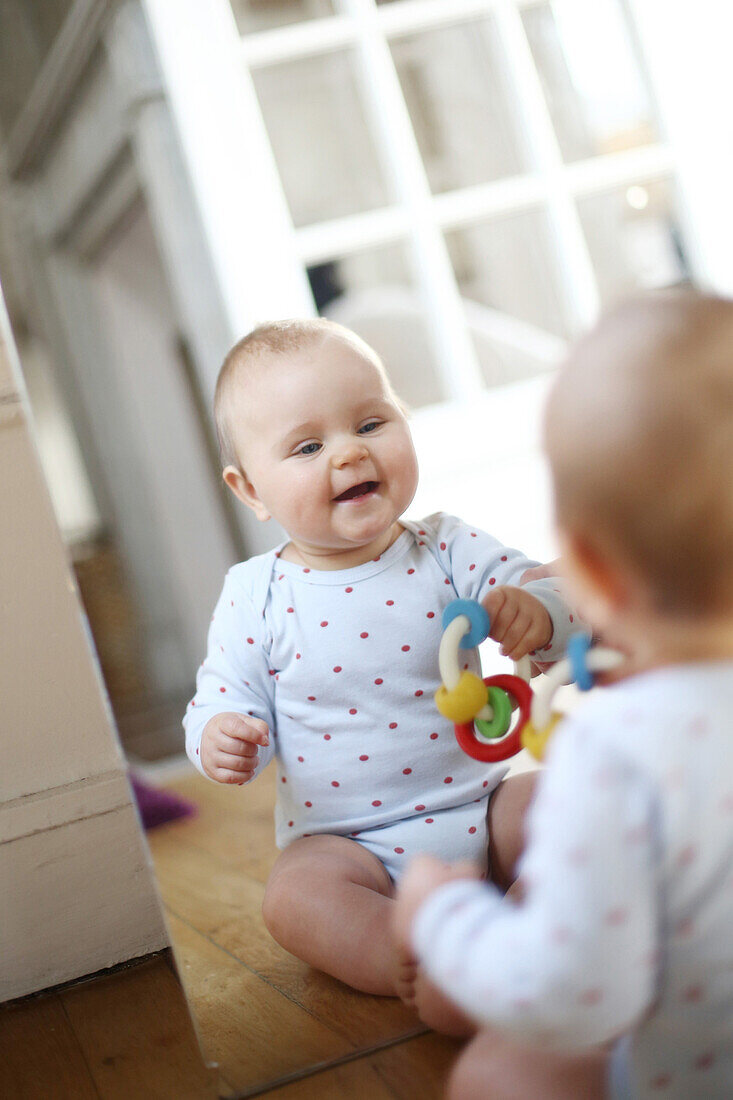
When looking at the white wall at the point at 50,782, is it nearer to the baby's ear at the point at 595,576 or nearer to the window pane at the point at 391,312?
the baby's ear at the point at 595,576

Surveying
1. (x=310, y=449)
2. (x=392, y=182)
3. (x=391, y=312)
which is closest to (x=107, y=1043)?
(x=310, y=449)

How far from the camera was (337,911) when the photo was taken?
917mm

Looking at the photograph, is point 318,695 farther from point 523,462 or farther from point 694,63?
point 694,63

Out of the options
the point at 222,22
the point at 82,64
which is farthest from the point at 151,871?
the point at 82,64

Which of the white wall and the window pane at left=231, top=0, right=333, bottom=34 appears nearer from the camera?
the white wall

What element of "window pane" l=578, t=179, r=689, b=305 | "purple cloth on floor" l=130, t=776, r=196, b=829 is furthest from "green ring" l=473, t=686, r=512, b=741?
"window pane" l=578, t=179, r=689, b=305

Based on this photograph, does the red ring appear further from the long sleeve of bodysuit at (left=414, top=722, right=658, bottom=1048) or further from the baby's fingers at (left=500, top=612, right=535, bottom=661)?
the long sleeve of bodysuit at (left=414, top=722, right=658, bottom=1048)

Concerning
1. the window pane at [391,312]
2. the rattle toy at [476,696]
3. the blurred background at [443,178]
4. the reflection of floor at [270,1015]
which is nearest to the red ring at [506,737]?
the rattle toy at [476,696]

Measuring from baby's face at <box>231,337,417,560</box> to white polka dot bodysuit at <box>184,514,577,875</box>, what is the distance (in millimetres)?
62

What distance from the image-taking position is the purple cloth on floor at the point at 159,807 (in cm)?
171

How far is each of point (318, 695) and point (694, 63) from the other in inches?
65.2

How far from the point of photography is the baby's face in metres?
0.99

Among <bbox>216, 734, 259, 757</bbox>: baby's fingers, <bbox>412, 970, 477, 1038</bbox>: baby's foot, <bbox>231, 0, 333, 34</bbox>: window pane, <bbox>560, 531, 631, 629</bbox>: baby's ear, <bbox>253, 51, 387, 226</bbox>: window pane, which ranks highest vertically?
<bbox>231, 0, 333, 34</bbox>: window pane

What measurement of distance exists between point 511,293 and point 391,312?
9.7 inches
